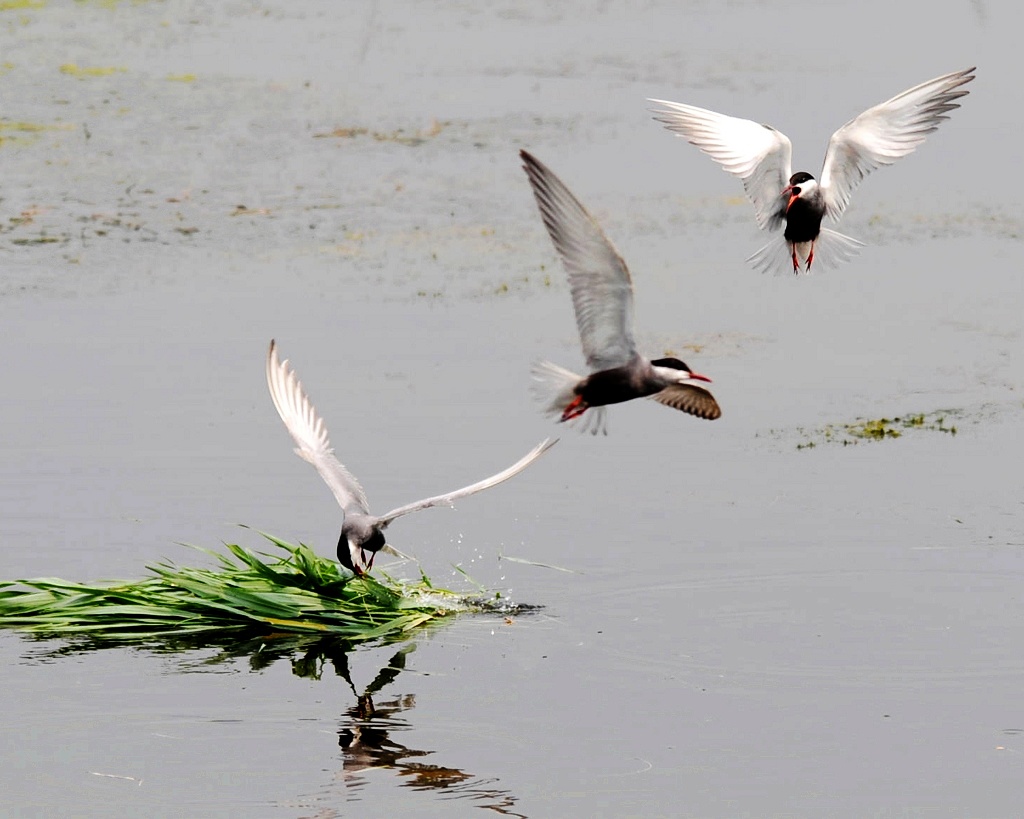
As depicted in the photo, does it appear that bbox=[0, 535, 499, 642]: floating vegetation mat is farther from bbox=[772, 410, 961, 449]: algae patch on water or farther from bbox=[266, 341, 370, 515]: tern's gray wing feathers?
bbox=[772, 410, 961, 449]: algae patch on water

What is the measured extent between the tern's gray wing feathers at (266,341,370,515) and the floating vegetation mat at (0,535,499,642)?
0.41m

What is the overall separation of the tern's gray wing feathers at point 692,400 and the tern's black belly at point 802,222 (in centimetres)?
134

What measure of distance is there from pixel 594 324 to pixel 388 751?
1.74 meters

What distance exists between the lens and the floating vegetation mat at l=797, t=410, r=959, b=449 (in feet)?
37.7

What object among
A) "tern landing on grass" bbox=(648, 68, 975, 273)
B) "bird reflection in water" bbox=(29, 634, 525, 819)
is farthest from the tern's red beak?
"bird reflection in water" bbox=(29, 634, 525, 819)

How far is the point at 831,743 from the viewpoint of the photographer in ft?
24.0

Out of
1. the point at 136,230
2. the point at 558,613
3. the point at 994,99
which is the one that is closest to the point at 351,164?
the point at 136,230

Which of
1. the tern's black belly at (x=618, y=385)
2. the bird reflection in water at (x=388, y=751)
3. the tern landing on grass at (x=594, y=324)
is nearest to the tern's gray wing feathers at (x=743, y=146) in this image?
the tern landing on grass at (x=594, y=324)

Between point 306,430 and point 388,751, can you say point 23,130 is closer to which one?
point 306,430

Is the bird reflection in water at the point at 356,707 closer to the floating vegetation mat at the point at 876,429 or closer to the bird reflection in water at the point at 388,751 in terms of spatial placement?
the bird reflection in water at the point at 388,751

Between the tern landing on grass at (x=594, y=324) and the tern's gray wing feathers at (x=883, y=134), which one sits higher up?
the tern's gray wing feathers at (x=883, y=134)

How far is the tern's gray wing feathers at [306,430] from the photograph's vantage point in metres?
8.77

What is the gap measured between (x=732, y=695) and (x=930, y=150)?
12.4 meters

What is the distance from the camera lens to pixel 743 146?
9.45 metres
